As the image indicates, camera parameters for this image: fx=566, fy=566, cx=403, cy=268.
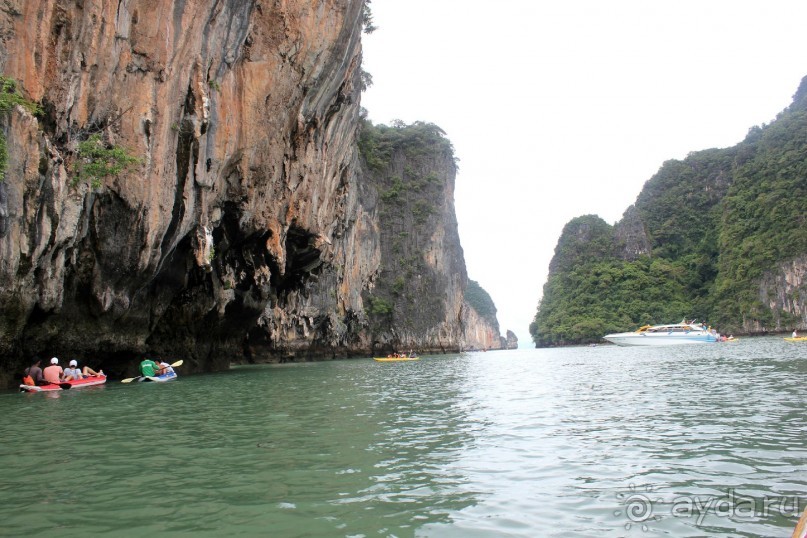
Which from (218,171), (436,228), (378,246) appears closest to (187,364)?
(218,171)

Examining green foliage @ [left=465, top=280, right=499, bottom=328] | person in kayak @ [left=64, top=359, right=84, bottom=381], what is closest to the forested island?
green foliage @ [left=465, top=280, right=499, bottom=328]

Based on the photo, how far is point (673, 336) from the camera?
50594mm

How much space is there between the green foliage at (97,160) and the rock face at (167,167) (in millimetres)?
154

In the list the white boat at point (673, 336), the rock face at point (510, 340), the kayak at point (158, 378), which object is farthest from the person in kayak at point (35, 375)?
the rock face at point (510, 340)

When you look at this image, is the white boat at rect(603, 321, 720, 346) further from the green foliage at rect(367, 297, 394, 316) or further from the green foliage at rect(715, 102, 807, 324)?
the green foliage at rect(367, 297, 394, 316)

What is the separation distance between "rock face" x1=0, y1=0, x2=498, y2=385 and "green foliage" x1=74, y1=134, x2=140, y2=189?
0.15 m

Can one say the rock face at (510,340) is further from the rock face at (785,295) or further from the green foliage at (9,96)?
the green foliage at (9,96)

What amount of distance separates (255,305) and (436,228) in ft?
119

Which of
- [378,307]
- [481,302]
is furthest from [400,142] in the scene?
[481,302]

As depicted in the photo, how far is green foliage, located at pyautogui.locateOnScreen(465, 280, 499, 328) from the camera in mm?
123750

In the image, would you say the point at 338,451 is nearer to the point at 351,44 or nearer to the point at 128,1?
the point at 128,1

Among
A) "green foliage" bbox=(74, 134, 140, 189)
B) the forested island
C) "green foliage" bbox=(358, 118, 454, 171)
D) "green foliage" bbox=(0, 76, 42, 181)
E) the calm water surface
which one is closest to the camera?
the calm water surface

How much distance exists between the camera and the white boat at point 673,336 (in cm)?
4956

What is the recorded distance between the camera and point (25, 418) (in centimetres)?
960
